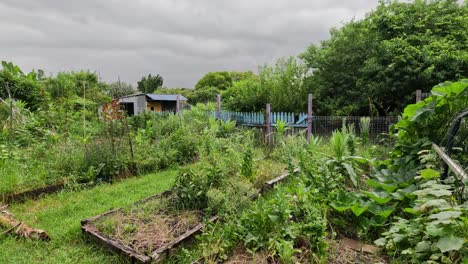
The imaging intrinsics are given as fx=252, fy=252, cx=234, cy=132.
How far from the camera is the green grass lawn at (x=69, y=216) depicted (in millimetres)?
2297

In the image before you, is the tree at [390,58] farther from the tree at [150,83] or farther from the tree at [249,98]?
the tree at [150,83]

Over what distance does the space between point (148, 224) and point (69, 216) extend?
1236 mm

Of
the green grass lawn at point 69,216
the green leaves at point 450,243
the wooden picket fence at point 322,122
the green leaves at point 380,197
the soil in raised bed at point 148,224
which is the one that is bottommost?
the green grass lawn at point 69,216

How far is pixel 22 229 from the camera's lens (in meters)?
2.61

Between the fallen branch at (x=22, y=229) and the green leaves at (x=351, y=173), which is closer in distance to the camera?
the fallen branch at (x=22, y=229)

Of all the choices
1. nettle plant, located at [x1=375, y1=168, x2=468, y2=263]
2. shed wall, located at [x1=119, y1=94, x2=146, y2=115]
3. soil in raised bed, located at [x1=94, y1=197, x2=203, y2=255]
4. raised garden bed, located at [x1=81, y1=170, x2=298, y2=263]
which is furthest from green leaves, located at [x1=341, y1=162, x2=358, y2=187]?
shed wall, located at [x1=119, y1=94, x2=146, y2=115]

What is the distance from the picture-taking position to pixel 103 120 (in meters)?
4.82

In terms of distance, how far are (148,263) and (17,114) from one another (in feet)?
20.9

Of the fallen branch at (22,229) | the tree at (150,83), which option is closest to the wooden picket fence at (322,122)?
the fallen branch at (22,229)

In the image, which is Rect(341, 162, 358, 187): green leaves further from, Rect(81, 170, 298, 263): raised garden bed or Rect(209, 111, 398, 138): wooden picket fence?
Rect(209, 111, 398, 138): wooden picket fence

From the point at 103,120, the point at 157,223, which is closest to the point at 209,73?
the point at 103,120

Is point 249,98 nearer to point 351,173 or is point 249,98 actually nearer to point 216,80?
point 351,173

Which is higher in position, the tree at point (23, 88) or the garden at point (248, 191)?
the tree at point (23, 88)

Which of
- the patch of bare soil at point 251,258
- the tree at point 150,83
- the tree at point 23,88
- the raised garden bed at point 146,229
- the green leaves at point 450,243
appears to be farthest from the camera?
the tree at point 150,83
